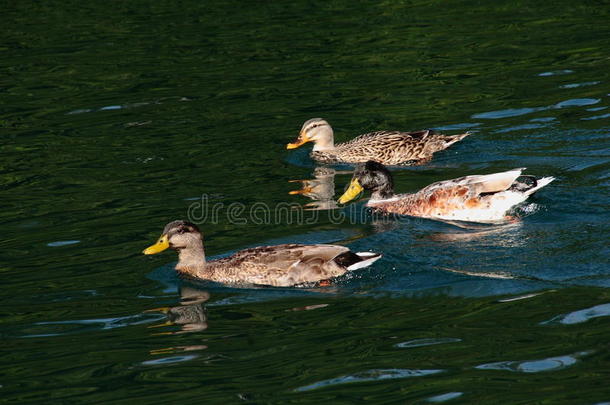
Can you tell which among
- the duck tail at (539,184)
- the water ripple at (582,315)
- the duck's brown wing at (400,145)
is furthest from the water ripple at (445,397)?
the duck's brown wing at (400,145)

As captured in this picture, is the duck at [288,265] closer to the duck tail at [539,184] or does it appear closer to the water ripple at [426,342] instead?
the water ripple at [426,342]

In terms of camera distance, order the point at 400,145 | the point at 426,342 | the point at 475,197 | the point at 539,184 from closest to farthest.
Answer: the point at 426,342 < the point at 539,184 < the point at 475,197 < the point at 400,145

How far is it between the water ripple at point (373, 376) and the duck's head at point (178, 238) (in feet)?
13.1

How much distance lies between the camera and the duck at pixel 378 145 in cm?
1650

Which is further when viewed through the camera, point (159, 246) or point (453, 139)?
point (453, 139)

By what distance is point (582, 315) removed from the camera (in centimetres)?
930

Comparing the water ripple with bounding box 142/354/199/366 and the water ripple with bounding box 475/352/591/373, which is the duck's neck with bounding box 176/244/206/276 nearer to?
the water ripple with bounding box 142/354/199/366

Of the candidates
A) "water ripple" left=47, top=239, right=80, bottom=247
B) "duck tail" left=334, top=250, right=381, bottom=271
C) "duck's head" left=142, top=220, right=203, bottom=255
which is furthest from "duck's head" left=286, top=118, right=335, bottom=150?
"duck tail" left=334, top=250, right=381, bottom=271

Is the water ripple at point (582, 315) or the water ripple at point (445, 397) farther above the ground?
the water ripple at point (582, 315)

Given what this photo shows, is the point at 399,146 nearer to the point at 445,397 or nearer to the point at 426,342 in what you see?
the point at 426,342

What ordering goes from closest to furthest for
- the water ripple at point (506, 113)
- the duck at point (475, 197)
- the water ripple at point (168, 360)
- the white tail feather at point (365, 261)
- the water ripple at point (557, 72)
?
the water ripple at point (168, 360) < the white tail feather at point (365, 261) < the duck at point (475, 197) < the water ripple at point (506, 113) < the water ripple at point (557, 72)

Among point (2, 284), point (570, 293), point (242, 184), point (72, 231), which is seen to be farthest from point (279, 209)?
point (570, 293)

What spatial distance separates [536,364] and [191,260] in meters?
4.81

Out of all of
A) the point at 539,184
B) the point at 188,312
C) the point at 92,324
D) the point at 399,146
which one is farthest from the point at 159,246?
the point at 399,146
